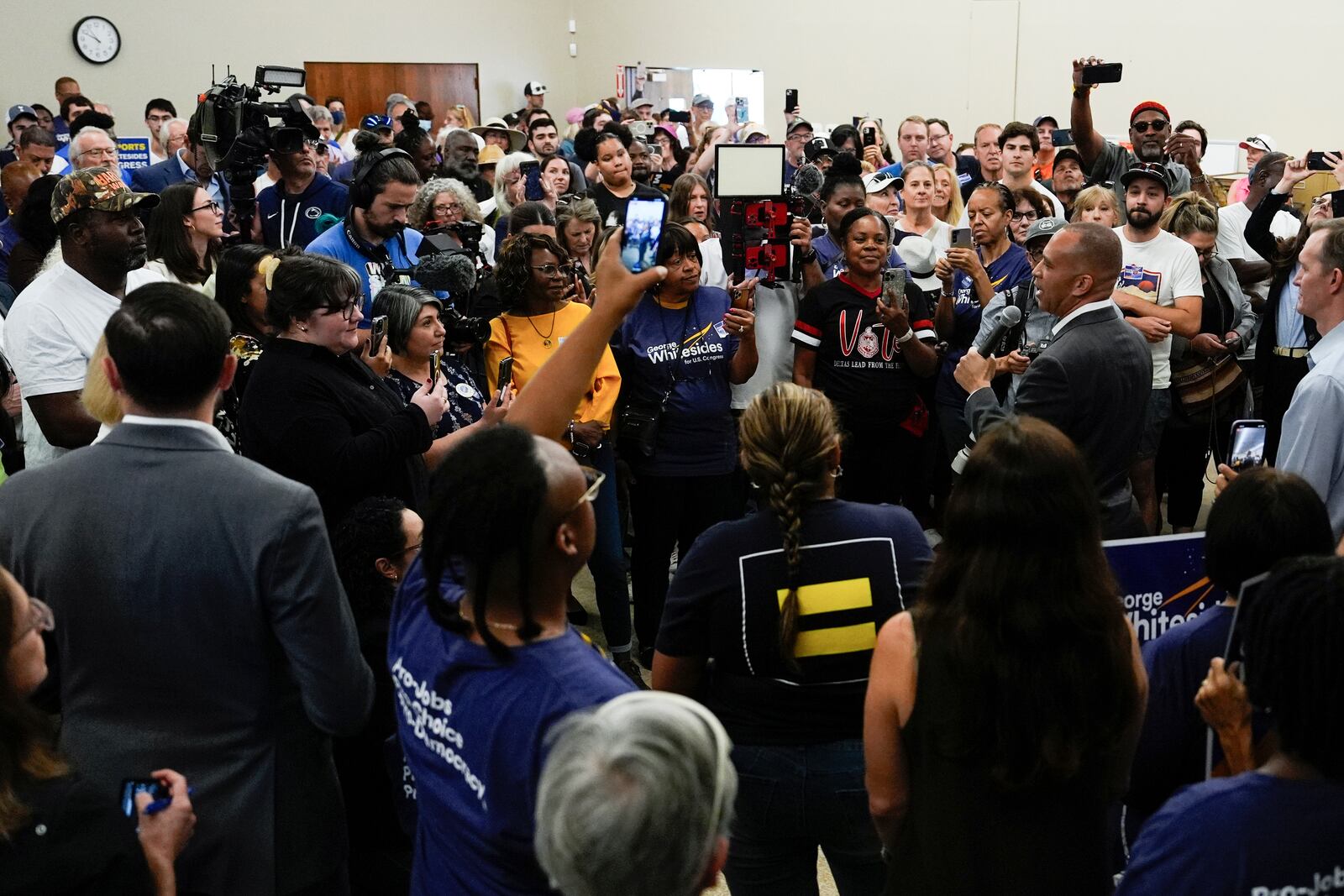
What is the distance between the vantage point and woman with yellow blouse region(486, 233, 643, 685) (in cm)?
352

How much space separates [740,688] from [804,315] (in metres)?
2.29

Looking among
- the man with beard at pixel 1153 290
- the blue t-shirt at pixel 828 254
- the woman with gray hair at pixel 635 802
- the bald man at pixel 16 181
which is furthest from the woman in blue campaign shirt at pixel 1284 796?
the bald man at pixel 16 181

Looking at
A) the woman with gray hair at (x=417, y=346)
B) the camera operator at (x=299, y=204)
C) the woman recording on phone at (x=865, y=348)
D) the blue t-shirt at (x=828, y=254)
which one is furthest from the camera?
the camera operator at (x=299, y=204)

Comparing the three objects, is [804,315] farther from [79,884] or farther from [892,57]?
[892,57]

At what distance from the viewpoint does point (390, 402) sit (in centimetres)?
273

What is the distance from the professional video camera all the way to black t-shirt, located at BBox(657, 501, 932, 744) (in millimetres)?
3078

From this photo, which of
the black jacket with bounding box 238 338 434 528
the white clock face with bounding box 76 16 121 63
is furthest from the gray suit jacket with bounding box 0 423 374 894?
the white clock face with bounding box 76 16 121 63

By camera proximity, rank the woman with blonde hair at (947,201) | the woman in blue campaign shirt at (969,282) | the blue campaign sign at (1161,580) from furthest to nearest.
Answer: the woman with blonde hair at (947,201), the woman in blue campaign shirt at (969,282), the blue campaign sign at (1161,580)

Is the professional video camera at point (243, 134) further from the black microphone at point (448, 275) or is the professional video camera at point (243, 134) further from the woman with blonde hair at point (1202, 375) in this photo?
the woman with blonde hair at point (1202, 375)

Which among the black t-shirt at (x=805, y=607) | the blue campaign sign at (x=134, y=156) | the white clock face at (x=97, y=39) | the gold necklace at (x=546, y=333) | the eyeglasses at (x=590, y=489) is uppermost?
the white clock face at (x=97, y=39)

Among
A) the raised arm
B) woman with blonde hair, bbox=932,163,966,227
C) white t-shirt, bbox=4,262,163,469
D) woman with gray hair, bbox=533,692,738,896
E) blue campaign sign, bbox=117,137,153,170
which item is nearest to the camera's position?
woman with gray hair, bbox=533,692,738,896

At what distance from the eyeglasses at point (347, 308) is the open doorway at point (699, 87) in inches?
436

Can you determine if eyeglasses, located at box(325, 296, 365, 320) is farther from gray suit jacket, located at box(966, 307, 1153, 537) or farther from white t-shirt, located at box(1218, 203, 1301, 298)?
white t-shirt, located at box(1218, 203, 1301, 298)

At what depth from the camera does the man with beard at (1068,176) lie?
19.8ft
